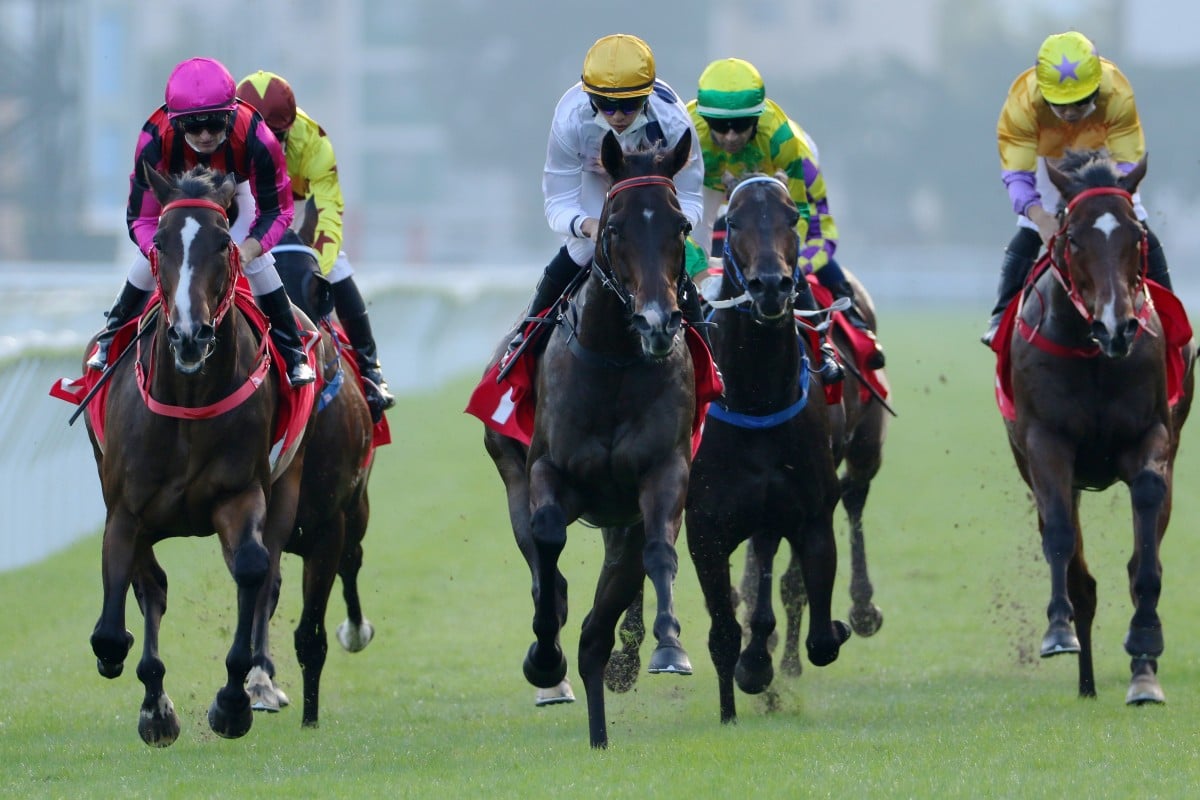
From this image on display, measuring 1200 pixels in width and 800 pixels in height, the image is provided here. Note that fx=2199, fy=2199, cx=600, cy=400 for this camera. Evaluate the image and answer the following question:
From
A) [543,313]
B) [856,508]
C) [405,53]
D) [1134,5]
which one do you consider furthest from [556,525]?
[405,53]

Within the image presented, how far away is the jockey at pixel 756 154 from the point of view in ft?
25.9

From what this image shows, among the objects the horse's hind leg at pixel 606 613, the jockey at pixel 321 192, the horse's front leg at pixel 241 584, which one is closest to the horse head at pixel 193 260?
the horse's front leg at pixel 241 584

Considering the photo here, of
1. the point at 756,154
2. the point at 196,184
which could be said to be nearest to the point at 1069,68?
the point at 756,154

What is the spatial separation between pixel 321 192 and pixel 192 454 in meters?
2.31

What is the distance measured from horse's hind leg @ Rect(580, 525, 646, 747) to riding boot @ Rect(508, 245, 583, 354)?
0.75m

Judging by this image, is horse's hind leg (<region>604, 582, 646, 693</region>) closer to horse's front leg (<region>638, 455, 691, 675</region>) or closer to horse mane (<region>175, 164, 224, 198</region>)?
horse's front leg (<region>638, 455, 691, 675</region>)

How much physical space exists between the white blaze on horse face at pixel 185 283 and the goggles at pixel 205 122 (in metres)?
0.60

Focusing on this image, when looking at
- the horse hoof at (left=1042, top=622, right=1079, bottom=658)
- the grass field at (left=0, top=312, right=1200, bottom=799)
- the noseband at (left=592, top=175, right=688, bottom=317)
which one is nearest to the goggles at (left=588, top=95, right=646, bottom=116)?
the noseband at (left=592, top=175, right=688, bottom=317)

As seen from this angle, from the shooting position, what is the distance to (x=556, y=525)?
675cm

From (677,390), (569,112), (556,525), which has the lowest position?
(556,525)

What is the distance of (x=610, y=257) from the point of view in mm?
6598

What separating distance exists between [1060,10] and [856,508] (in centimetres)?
7842

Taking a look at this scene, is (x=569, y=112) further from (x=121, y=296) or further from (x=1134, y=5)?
(x=1134, y=5)

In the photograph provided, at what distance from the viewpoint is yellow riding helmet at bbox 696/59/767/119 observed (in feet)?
25.8
